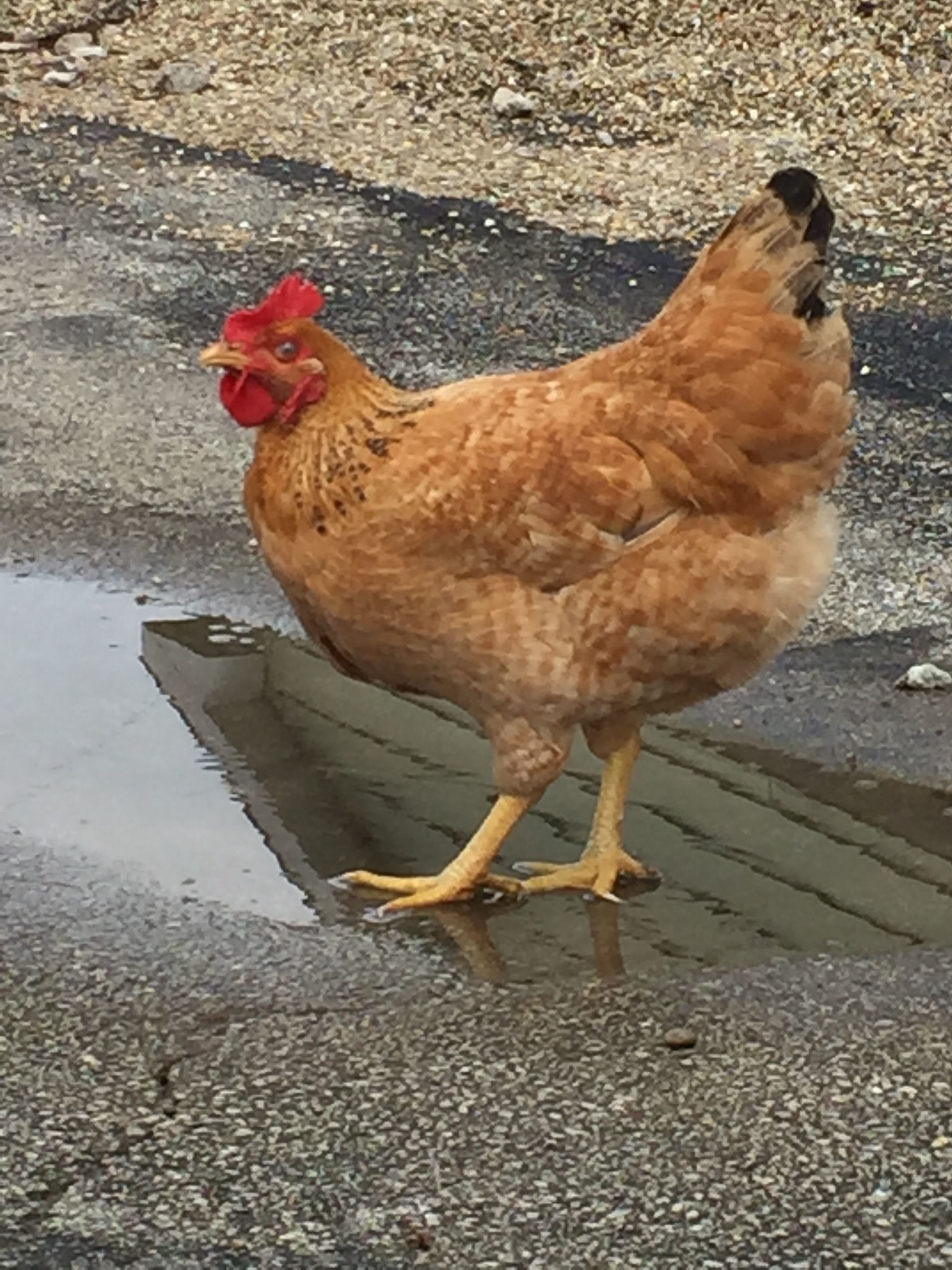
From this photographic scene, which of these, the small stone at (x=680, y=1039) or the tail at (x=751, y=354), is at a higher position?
the tail at (x=751, y=354)

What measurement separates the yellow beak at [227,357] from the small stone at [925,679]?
86.2 inches

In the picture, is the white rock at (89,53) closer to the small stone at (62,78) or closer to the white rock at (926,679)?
the small stone at (62,78)

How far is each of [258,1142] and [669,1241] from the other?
→ 30.4 inches

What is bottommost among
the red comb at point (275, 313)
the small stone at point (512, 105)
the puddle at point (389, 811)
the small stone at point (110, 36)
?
the puddle at point (389, 811)

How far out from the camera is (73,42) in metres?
11.3

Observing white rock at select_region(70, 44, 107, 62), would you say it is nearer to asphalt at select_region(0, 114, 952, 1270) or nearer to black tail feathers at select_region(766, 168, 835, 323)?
asphalt at select_region(0, 114, 952, 1270)

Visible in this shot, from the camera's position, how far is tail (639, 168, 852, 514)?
4.61 metres

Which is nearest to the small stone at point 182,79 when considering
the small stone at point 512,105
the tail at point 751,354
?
the small stone at point 512,105

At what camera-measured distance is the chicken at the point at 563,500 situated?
4527mm

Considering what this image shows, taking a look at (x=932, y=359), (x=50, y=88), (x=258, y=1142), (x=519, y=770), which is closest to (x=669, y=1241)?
(x=258, y=1142)

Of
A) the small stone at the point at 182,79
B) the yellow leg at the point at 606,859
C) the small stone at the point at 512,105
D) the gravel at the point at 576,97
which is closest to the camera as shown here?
the yellow leg at the point at 606,859

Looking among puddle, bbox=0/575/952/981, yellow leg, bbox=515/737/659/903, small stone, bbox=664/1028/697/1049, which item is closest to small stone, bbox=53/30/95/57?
puddle, bbox=0/575/952/981

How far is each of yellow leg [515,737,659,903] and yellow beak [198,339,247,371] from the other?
4.17 ft

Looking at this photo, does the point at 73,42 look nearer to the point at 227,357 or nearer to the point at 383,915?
the point at 227,357
